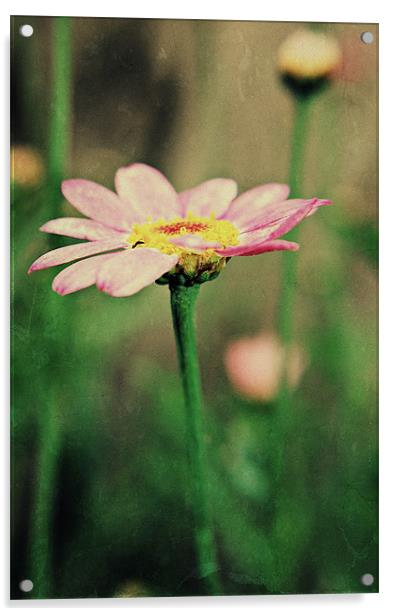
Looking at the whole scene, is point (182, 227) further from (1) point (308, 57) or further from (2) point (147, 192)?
(1) point (308, 57)

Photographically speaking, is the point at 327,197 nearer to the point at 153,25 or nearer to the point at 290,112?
the point at 290,112

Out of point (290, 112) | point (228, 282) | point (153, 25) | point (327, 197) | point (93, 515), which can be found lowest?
point (93, 515)

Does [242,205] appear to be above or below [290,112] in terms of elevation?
below

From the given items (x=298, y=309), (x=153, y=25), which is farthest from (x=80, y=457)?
(x=153, y=25)

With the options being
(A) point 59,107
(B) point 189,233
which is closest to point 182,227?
(B) point 189,233

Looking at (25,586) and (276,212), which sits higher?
(276,212)
